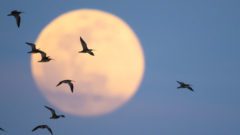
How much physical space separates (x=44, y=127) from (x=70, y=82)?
779 cm

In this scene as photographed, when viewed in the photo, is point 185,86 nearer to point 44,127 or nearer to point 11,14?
point 44,127

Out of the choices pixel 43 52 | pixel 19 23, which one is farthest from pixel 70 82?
pixel 19 23

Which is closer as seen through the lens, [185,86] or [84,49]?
[84,49]

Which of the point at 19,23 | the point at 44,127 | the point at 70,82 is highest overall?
the point at 19,23

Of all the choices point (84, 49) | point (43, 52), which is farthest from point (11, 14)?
point (84, 49)

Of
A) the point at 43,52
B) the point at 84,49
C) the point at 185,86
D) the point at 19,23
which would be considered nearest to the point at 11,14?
the point at 19,23

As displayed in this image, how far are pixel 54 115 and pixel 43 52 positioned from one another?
11052 millimetres

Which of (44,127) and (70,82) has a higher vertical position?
(70,82)

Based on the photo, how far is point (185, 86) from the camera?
255 ft

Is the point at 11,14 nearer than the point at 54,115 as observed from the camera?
Yes

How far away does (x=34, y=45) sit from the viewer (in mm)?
69000

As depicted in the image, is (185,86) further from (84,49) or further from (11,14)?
(11,14)

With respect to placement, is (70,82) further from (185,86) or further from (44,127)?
(185,86)

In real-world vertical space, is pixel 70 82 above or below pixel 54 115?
above
